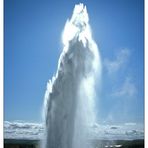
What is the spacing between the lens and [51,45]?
198cm

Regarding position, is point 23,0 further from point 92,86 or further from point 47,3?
point 92,86

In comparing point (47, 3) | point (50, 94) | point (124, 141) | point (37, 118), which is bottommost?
point (124, 141)

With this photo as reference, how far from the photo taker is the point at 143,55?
6.62 ft

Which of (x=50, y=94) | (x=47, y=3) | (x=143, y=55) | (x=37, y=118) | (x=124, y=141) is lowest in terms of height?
(x=124, y=141)

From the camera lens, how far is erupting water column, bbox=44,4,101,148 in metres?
1.90

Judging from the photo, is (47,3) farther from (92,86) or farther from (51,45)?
(92,86)

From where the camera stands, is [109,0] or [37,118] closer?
[37,118]

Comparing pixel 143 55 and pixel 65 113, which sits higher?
pixel 143 55

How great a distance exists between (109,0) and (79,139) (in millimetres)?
1059

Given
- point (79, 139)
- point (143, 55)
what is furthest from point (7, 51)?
point (143, 55)

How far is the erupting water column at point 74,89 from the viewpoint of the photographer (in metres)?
1.90

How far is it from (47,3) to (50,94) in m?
0.69

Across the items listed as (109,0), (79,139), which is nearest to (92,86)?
(79,139)

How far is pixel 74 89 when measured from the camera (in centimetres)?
195
